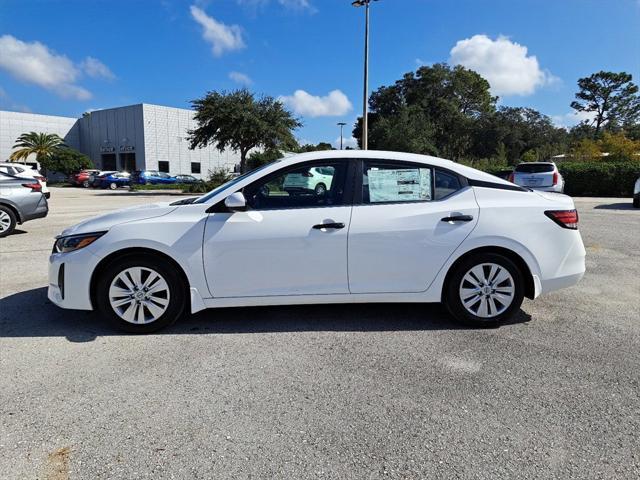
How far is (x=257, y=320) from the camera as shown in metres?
4.21

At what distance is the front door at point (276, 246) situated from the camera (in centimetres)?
373

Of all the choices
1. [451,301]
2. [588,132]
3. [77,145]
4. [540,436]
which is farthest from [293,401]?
[588,132]

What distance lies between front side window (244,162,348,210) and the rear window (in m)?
14.3

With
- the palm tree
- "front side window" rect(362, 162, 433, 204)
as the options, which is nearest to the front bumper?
"front side window" rect(362, 162, 433, 204)

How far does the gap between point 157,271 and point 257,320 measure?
1033 mm

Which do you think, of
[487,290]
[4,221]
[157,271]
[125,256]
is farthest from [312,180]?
[4,221]

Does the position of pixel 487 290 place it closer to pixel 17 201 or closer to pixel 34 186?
pixel 17 201

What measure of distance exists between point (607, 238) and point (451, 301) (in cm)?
662

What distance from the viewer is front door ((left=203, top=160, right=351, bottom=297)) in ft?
12.2

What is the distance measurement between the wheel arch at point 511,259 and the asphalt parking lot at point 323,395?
1.21 ft

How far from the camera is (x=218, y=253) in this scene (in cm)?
373

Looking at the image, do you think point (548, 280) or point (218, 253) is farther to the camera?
point (548, 280)

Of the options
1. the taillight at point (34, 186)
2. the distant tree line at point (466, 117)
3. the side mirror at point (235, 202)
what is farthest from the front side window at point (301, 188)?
the distant tree line at point (466, 117)

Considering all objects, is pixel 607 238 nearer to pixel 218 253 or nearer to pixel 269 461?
pixel 218 253
